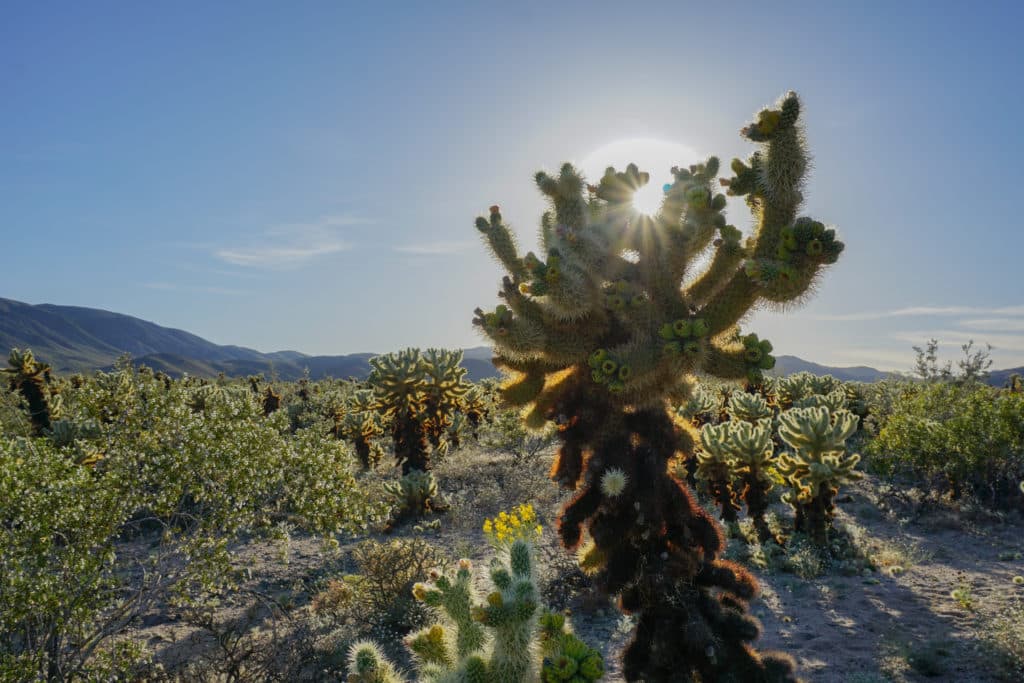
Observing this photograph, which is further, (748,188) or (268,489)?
(268,489)

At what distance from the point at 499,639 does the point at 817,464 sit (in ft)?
24.7

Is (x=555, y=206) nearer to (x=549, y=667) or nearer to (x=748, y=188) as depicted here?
(x=748, y=188)

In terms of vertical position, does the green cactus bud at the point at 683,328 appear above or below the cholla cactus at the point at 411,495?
above

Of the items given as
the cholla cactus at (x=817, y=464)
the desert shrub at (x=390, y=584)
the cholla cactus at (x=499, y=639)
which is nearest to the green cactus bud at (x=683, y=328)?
the cholla cactus at (x=499, y=639)

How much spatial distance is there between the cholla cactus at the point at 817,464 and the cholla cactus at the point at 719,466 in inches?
36.1

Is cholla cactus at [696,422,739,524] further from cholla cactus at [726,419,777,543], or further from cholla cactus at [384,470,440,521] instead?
cholla cactus at [384,470,440,521]

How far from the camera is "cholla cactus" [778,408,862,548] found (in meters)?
10.0

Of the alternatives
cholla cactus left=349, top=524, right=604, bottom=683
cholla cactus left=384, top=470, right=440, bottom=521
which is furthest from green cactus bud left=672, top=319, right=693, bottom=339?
cholla cactus left=384, top=470, right=440, bottom=521

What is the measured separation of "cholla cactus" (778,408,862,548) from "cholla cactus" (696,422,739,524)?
917 mm

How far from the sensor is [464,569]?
4910 millimetres

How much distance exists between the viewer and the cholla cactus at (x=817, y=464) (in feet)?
32.8

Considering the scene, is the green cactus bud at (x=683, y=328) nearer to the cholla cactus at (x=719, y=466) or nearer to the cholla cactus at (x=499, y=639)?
the cholla cactus at (x=499, y=639)

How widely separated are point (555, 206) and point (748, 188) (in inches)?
63.8

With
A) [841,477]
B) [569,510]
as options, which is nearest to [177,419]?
[569,510]
